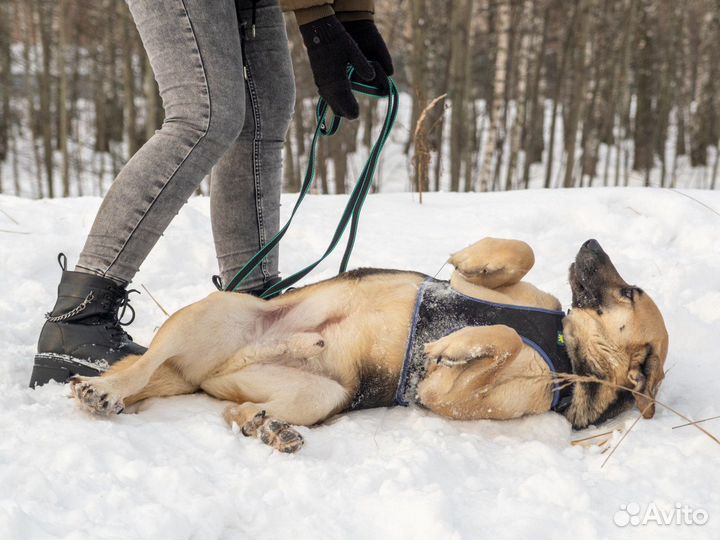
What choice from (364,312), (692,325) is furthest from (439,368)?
(692,325)

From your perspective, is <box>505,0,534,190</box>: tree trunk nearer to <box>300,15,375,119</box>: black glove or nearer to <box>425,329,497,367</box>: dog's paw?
<box>300,15,375,119</box>: black glove

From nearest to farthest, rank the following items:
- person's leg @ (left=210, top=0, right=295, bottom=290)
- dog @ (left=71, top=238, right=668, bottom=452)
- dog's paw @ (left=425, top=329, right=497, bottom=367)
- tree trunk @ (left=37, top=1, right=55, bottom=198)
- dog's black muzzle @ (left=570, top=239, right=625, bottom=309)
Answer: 1. dog's paw @ (left=425, top=329, right=497, bottom=367)
2. dog @ (left=71, top=238, right=668, bottom=452)
3. dog's black muzzle @ (left=570, top=239, right=625, bottom=309)
4. person's leg @ (left=210, top=0, right=295, bottom=290)
5. tree trunk @ (left=37, top=1, right=55, bottom=198)

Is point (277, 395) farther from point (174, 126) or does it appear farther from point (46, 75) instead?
point (46, 75)

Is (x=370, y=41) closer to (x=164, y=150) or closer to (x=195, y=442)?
(x=164, y=150)

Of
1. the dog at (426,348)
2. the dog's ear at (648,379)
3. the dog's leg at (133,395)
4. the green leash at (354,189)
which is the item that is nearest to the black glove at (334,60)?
the green leash at (354,189)

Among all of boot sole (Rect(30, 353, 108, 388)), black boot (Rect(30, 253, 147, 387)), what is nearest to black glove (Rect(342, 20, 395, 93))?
black boot (Rect(30, 253, 147, 387))

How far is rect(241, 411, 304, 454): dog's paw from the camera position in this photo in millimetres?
1906

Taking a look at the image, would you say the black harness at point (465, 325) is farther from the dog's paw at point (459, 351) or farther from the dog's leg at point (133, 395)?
the dog's leg at point (133, 395)

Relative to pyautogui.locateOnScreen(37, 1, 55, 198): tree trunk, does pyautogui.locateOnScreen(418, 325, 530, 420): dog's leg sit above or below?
below

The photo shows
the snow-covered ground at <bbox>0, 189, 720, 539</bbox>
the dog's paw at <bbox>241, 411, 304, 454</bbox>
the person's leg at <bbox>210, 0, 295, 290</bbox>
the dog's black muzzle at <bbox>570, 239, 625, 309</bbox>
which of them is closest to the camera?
the snow-covered ground at <bbox>0, 189, 720, 539</bbox>

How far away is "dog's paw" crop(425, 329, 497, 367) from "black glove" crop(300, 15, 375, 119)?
3.11 ft

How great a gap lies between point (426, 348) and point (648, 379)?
33.7 inches

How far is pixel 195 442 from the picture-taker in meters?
1.87

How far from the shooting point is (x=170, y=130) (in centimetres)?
224
